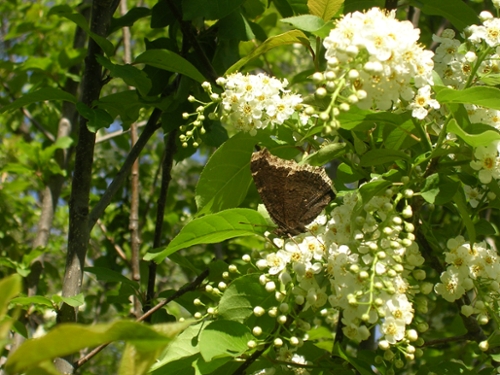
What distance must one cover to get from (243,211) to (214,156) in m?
0.29

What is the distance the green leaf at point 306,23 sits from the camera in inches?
66.5

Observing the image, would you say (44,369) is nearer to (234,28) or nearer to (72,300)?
(72,300)

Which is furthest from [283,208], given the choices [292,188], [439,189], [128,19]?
[128,19]

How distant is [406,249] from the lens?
63.4 inches

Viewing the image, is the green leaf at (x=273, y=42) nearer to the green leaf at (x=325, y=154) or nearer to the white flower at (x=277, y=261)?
the green leaf at (x=325, y=154)

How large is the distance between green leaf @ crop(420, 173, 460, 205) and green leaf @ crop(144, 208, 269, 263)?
1.54ft

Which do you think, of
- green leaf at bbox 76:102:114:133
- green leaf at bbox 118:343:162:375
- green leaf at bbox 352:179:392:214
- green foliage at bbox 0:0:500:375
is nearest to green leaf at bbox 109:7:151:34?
green foliage at bbox 0:0:500:375

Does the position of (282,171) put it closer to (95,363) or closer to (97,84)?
(97,84)

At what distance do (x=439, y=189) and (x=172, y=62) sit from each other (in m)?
1.02

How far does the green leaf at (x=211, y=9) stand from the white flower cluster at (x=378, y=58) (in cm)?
64

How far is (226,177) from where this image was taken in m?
1.93

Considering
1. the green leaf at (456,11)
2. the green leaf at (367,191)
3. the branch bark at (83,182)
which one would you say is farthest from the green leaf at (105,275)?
the green leaf at (456,11)

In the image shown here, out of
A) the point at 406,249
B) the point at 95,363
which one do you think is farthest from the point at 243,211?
the point at 95,363

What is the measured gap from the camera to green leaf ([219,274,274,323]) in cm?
168
